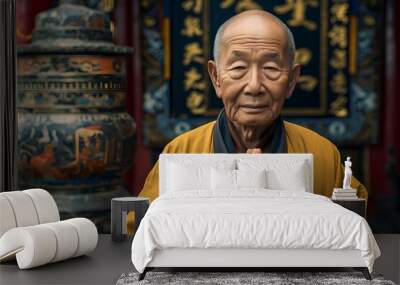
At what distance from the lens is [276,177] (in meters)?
5.53

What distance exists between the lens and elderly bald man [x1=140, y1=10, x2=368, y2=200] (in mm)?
6051

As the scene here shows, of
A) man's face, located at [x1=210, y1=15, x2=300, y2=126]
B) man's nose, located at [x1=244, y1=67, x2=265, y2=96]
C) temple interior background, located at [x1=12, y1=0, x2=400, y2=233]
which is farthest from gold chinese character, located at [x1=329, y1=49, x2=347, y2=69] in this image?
man's nose, located at [x1=244, y1=67, x2=265, y2=96]

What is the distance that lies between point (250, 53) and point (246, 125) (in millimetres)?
588

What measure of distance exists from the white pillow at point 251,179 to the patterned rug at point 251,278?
1.00m

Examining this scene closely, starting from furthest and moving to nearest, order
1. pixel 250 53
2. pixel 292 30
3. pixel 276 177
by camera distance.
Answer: pixel 292 30, pixel 250 53, pixel 276 177

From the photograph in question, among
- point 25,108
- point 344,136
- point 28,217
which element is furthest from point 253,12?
point 28,217

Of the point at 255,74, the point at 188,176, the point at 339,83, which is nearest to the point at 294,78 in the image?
the point at 255,74

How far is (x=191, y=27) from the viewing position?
666cm

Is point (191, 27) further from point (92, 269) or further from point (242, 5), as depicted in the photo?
point (92, 269)

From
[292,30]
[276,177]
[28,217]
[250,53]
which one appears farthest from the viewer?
[292,30]

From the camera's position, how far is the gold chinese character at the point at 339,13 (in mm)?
6645

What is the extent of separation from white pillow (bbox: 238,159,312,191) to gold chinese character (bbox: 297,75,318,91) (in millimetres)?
1138

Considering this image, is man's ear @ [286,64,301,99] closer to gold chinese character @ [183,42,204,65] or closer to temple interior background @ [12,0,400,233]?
temple interior background @ [12,0,400,233]

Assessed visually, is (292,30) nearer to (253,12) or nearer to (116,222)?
(253,12)
